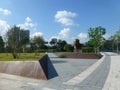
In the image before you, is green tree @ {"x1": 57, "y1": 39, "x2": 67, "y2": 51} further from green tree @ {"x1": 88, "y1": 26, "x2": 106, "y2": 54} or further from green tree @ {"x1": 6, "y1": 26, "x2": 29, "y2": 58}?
green tree @ {"x1": 6, "y1": 26, "x2": 29, "y2": 58}

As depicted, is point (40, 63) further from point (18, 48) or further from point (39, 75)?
point (18, 48)

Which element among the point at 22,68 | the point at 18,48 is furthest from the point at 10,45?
the point at 22,68

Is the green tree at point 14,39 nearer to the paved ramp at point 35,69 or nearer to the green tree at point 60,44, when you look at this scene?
the paved ramp at point 35,69

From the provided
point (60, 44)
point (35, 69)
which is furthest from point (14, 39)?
point (60, 44)

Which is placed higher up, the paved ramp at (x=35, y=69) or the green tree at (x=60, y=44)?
the green tree at (x=60, y=44)

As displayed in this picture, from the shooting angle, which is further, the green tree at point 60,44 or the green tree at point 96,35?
the green tree at point 60,44

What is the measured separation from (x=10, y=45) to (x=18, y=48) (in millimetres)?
1410

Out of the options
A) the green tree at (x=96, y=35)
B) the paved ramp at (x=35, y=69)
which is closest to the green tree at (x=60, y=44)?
the green tree at (x=96, y=35)

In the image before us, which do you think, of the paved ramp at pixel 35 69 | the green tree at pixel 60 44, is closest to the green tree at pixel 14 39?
the paved ramp at pixel 35 69

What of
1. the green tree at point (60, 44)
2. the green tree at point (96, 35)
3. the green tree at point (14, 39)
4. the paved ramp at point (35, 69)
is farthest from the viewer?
the green tree at point (60, 44)

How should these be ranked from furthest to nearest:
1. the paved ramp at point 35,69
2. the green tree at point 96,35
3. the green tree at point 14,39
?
the green tree at point 96,35, the green tree at point 14,39, the paved ramp at point 35,69

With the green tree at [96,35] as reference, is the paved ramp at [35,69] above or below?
below

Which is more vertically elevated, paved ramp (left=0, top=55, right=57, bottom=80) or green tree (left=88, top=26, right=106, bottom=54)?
green tree (left=88, top=26, right=106, bottom=54)

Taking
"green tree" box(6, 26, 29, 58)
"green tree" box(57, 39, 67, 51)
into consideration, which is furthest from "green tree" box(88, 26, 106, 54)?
"green tree" box(57, 39, 67, 51)
